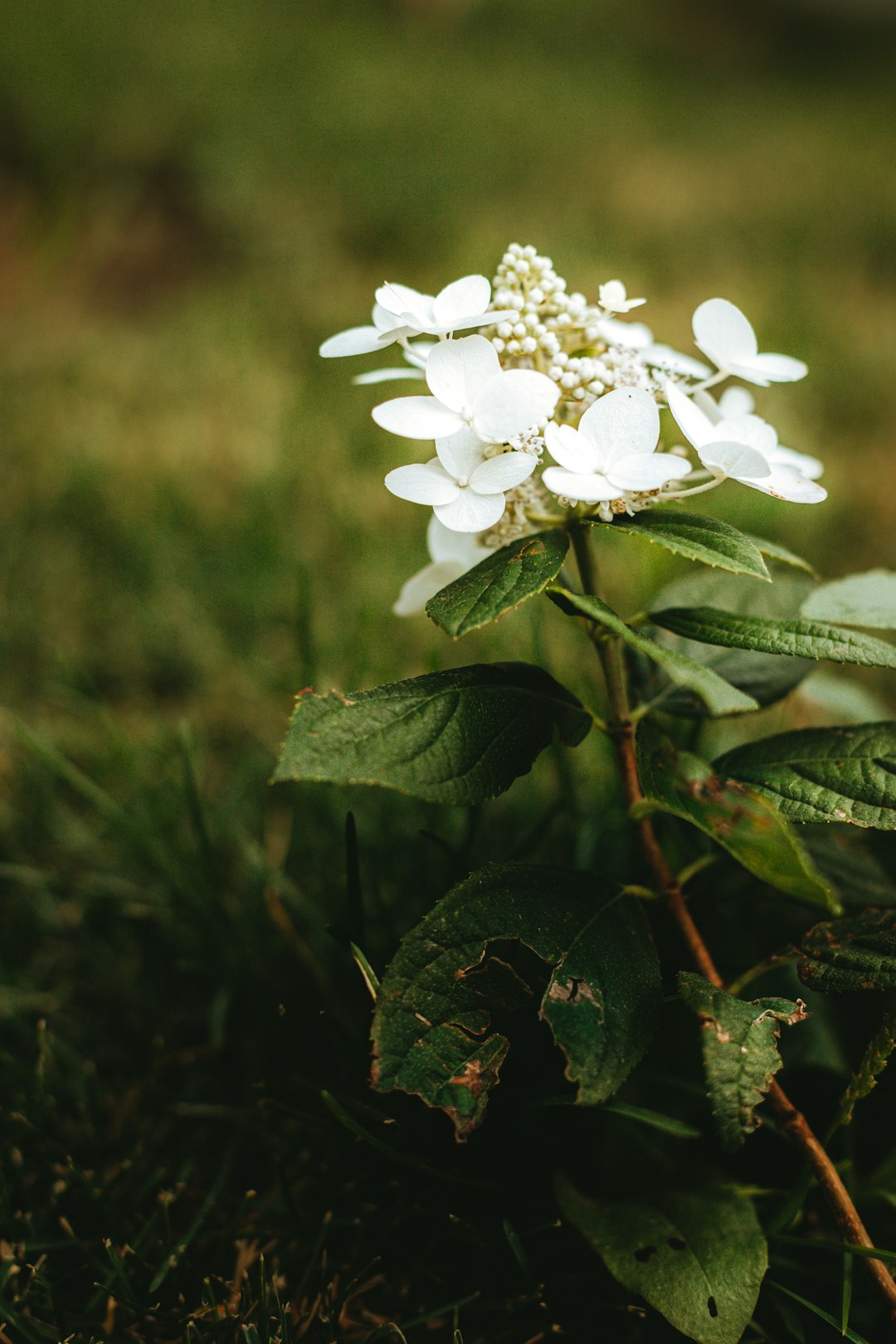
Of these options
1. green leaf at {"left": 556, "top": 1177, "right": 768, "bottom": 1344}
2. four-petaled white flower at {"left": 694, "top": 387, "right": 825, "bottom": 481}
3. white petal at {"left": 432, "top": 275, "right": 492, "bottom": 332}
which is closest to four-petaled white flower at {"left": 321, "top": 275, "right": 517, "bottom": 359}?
white petal at {"left": 432, "top": 275, "right": 492, "bottom": 332}

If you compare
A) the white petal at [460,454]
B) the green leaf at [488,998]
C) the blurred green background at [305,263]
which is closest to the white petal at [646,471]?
the white petal at [460,454]

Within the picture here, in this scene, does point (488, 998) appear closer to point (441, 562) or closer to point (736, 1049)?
point (736, 1049)

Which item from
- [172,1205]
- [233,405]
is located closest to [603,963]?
[172,1205]

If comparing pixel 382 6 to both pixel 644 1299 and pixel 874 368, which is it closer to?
pixel 874 368

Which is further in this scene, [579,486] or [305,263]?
[305,263]

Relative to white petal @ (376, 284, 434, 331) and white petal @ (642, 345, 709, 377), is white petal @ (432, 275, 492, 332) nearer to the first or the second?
white petal @ (376, 284, 434, 331)

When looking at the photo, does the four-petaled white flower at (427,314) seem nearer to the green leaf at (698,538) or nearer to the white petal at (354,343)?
the white petal at (354,343)

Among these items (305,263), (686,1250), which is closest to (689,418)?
(686,1250)
